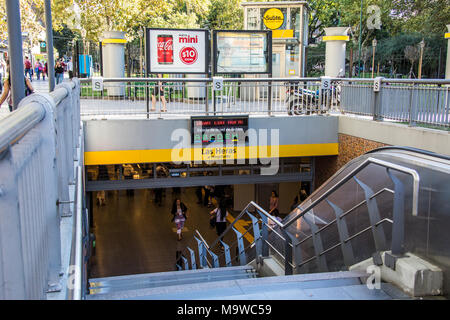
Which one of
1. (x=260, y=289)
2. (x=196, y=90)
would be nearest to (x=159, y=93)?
(x=196, y=90)

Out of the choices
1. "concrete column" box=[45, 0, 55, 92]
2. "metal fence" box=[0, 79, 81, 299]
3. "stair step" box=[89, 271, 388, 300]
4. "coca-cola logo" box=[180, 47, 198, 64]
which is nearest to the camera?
"metal fence" box=[0, 79, 81, 299]

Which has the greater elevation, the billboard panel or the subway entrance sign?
the billboard panel

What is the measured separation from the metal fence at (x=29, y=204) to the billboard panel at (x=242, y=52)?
43.2 feet

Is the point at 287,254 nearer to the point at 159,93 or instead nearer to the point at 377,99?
the point at 377,99

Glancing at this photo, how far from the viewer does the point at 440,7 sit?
30.8 meters

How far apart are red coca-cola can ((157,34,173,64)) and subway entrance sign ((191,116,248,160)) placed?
244 cm

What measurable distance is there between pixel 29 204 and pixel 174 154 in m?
11.9

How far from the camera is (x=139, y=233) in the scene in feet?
61.9

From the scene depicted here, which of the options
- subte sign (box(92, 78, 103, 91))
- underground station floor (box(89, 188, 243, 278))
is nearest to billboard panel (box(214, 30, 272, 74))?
subte sign (box(92, 78, 103, 91))

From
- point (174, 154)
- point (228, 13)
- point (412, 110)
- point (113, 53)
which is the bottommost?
point (174, 154)

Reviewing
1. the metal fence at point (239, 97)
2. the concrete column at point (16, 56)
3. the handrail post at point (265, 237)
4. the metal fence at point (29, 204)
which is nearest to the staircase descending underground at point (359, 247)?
the handrail post at point (265, 237)

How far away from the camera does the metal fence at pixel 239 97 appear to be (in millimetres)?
13203

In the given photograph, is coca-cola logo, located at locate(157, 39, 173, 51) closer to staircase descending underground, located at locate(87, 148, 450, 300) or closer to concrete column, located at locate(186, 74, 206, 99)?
concrete column, located at locate(186, 74, 206, 99)

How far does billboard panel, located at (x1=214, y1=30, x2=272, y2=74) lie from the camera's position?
15625mm
